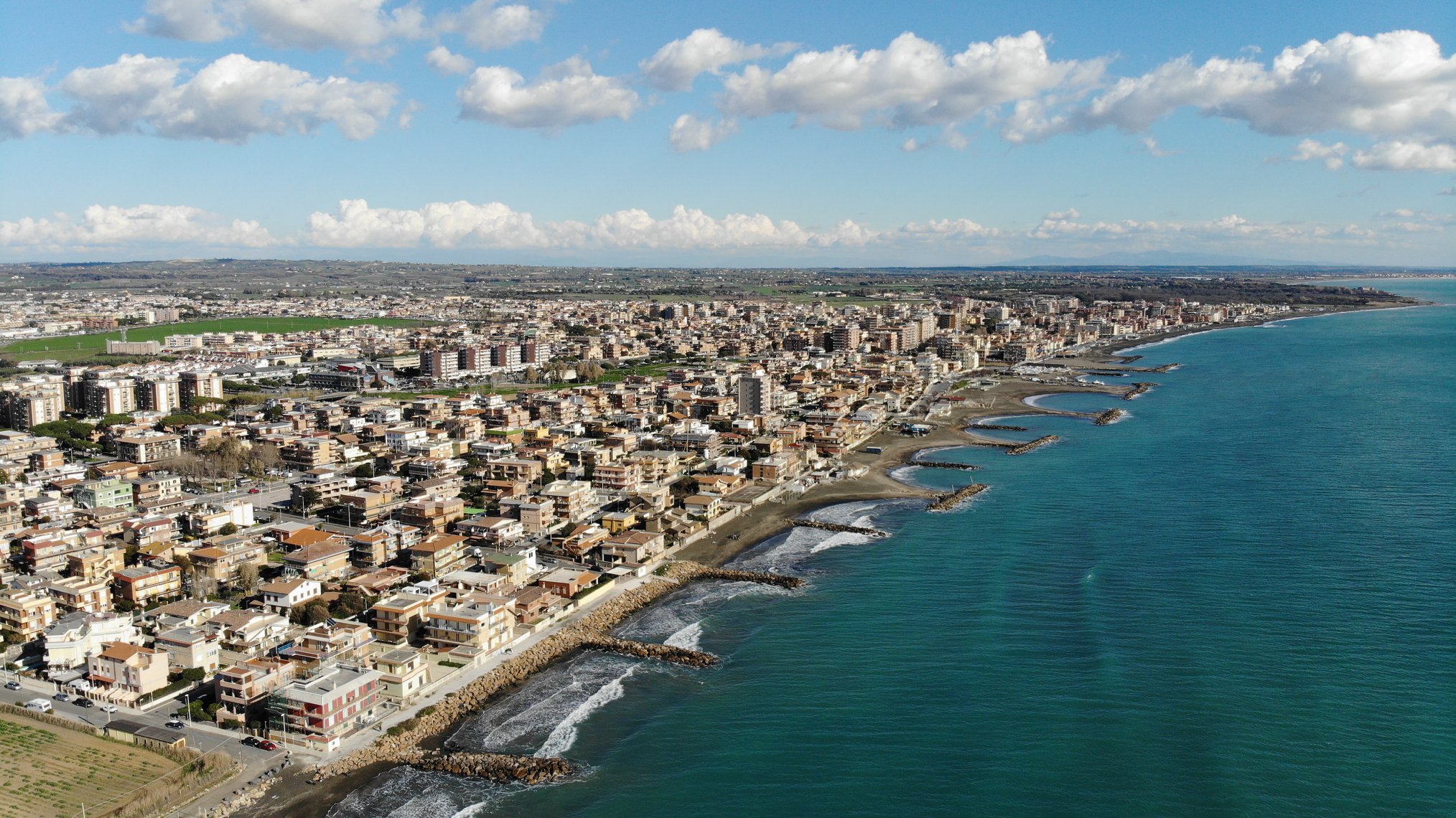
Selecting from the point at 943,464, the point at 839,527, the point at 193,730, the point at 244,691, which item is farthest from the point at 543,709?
the point at 943,464

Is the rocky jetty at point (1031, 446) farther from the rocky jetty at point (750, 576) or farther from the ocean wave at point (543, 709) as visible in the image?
the ocean wave at point (543, 709)

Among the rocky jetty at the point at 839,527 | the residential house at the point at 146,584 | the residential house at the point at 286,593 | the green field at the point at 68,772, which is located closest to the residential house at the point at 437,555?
the residential house at the point at 286,593

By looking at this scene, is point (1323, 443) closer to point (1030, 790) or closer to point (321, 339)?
point (1030, 790)

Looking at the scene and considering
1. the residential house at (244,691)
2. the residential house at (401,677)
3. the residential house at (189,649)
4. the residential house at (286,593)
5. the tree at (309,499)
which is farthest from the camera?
the tree at (309,499)

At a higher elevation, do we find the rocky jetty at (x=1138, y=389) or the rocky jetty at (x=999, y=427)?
the rocky jetty at (x=1138, y=389)

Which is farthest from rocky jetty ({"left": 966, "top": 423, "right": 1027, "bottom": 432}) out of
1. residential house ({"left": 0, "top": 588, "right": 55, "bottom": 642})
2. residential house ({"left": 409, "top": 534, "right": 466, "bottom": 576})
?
residential house ({"left": 0, "top": 588, "right": 55, "bottom": 642})

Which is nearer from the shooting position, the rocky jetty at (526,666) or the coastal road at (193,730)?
the coastal road at (193,730)

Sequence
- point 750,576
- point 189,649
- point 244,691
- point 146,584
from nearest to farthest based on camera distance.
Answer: point 244,691
point 189,649
point 146,584
point 750,576

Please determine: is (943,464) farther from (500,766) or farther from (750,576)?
(500,766)
